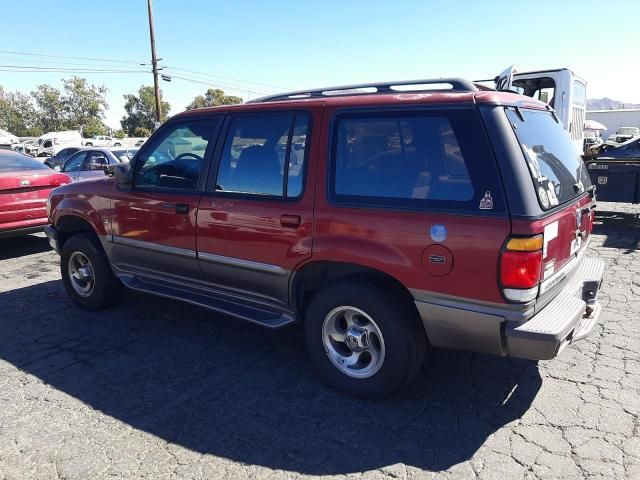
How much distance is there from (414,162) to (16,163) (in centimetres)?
710

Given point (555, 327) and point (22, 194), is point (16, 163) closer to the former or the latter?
point (22, 194)

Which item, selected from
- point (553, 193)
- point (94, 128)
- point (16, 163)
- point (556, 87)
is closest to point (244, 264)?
point (553, 193)

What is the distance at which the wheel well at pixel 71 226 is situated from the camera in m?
4.85

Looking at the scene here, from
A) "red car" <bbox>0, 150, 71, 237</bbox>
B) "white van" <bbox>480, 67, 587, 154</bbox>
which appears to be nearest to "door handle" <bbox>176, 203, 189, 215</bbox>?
"red car" <bbox>0, 150, 71, 237</bbox>

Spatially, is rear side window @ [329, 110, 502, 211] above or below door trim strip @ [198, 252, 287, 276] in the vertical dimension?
above

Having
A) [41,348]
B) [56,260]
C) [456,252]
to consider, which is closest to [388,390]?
[456,252]

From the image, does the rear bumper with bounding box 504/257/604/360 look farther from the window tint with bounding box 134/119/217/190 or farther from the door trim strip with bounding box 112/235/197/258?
the window tint with bounding box 134/119/217/190

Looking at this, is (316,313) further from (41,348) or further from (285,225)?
(41,348)

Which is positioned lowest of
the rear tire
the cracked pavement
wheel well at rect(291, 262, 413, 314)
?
the cracked pavement

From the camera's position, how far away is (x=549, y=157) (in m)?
3.01

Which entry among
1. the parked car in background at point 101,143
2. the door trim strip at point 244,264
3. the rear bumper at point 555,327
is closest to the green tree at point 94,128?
the parked car in background at point 101,143

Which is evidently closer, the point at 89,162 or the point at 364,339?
the point at 364,339

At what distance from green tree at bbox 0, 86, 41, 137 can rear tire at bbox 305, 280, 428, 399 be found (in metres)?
88.6

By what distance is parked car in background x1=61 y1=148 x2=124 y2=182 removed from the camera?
36.4 feet
